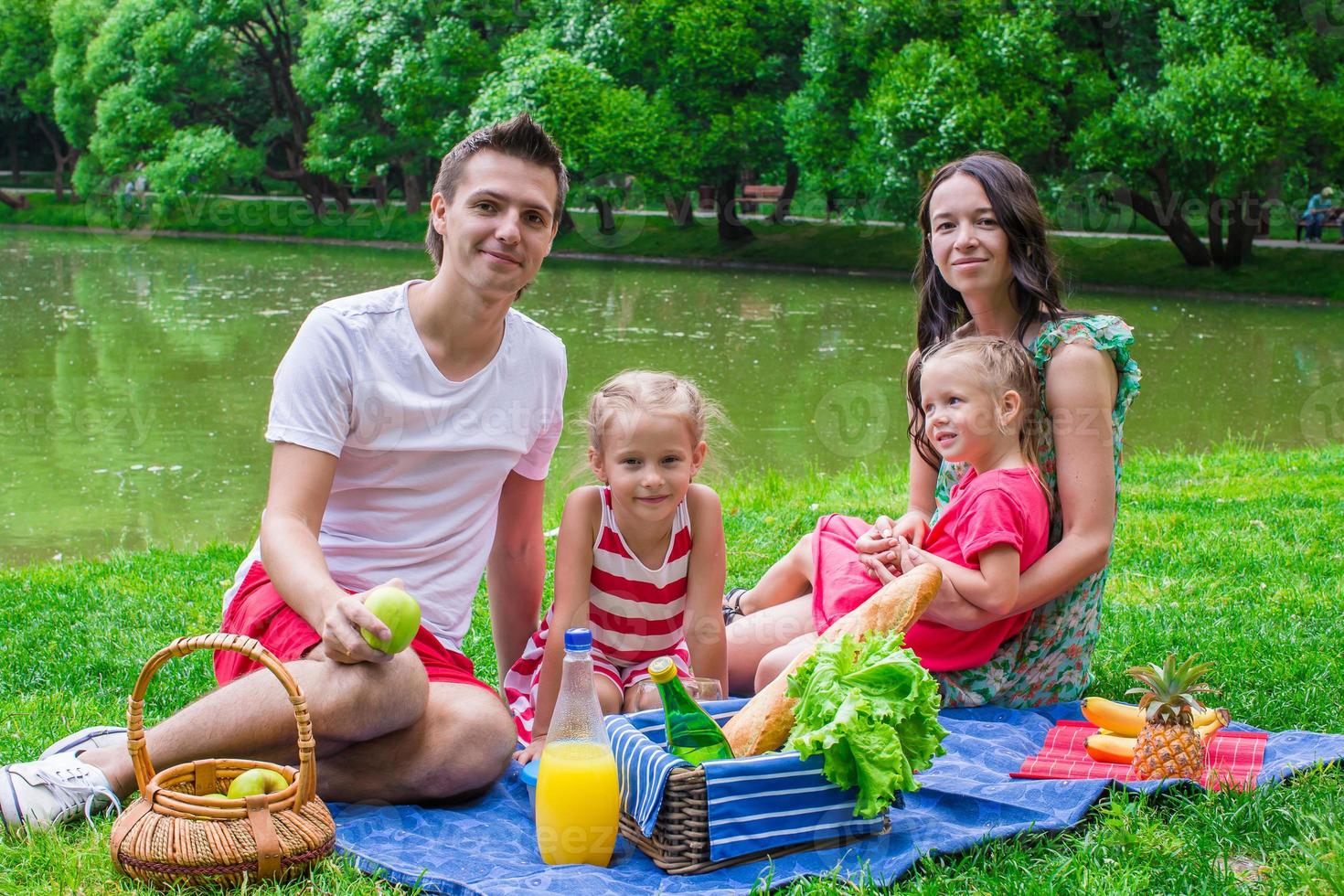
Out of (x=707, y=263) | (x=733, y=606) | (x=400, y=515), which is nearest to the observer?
(x=400, y=515)

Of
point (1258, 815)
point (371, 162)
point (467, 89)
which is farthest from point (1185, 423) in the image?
point (371, 162)

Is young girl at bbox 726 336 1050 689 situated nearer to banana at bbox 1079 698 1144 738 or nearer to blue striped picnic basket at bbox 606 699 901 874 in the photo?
banana at bbox 1079 698 1144 738

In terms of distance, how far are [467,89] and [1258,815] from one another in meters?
27.6

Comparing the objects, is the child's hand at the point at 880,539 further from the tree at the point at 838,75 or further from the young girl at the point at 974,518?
the tree at the point at 838,75

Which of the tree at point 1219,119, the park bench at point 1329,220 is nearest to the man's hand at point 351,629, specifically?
the tree at point 1219,119

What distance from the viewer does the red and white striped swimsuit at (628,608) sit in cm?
326

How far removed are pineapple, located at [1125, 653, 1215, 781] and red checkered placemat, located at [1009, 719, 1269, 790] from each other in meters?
0.04

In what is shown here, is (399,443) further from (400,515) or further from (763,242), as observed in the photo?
(763,242)

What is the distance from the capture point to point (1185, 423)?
1052cm

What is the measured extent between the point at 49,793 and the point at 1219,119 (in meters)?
18.3

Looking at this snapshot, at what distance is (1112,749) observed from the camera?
9.85 feet

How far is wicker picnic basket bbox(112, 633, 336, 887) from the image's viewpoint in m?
2.33

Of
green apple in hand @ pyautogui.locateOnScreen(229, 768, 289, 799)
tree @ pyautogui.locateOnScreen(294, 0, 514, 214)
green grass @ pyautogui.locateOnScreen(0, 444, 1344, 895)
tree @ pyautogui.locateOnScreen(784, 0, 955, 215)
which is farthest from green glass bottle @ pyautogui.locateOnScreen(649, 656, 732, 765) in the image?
tree @ pyautogui.locateOnScreen(294, 0, 514, 214)

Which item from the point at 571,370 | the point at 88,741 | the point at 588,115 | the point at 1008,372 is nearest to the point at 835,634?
the point at 1008,372
